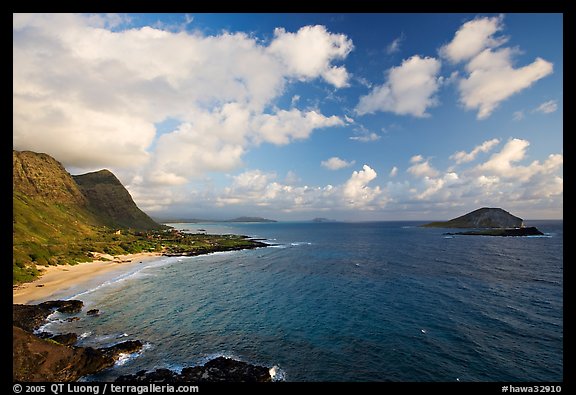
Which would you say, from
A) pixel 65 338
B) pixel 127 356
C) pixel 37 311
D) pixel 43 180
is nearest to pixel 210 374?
pixel 127 356

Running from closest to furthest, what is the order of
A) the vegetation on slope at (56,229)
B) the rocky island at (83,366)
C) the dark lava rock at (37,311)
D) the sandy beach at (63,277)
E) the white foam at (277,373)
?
the rocky island at (83,366)
the white foam at (277,373)
the dark lava rock at (37,311)
the sandy beach at (63,277)
the vegetation on slope at (56,229)

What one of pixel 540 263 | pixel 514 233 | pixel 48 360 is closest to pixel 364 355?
pixel 48 360

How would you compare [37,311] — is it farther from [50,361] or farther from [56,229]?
[56,229]

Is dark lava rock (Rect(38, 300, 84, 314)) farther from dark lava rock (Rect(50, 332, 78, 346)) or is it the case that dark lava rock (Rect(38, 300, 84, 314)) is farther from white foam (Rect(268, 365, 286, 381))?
white foam (Rect(268, 365, 286, 381))

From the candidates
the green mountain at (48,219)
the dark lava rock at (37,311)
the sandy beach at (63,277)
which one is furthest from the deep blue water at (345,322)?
the green mountain at (48,219)

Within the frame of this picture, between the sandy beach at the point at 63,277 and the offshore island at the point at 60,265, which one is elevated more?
the offshore island at the point at 60,265

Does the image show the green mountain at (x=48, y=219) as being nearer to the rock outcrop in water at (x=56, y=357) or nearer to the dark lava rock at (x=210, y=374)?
the rock outcrop in water at (x=56, y=357)

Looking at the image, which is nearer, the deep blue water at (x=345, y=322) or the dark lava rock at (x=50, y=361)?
the dark lava rock at (x=50, y=361)

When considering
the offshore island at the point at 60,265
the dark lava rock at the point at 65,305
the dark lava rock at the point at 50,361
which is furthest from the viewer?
the dark lava rock at the point at 65,305

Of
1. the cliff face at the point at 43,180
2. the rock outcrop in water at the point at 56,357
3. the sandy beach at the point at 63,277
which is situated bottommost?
the sandy beach at the point at 63,277
